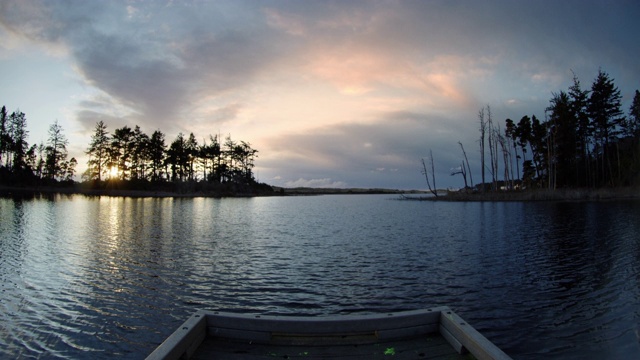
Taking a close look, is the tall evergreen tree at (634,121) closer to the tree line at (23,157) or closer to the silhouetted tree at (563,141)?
the silhouetted tree at (563,141)

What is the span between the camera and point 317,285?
37.8 feet

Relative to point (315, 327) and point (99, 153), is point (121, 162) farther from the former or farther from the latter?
point (315, 327)

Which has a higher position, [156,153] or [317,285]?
[156,153]

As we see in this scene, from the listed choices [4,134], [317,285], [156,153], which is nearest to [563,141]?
[317,285]

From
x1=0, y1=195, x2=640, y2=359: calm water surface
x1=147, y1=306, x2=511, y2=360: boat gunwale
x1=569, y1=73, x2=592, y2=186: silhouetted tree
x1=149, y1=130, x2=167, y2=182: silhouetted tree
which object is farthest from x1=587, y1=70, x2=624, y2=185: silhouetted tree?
x1=149, y1=130, x2=167, y2=182: silhouetted tree

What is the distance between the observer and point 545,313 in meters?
8.83

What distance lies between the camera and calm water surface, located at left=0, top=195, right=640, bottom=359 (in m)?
7.54

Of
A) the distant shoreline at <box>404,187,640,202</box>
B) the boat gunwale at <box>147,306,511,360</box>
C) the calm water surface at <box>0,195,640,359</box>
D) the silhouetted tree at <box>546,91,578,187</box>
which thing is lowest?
the calm water surface at <box>0,195,640,359</box>

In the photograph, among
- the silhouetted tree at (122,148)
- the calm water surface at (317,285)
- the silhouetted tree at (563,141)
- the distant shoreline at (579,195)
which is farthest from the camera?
the silhouetted tree at (122,148)

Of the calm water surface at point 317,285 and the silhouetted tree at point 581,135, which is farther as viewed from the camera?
the silhouetted tree at point 581,135

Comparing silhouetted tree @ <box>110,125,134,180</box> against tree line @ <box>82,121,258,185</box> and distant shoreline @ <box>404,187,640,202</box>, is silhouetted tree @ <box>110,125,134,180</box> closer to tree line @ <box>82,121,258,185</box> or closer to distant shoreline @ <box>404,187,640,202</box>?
tree line @ <box>82,121,258,185</box>

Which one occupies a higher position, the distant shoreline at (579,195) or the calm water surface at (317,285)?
the distant shoreline at (579,195)

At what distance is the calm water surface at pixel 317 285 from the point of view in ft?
24.7

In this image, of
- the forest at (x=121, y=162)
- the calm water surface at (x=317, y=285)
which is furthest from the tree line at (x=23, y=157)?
Answer: the calm water surface at (x=317, y=285)
